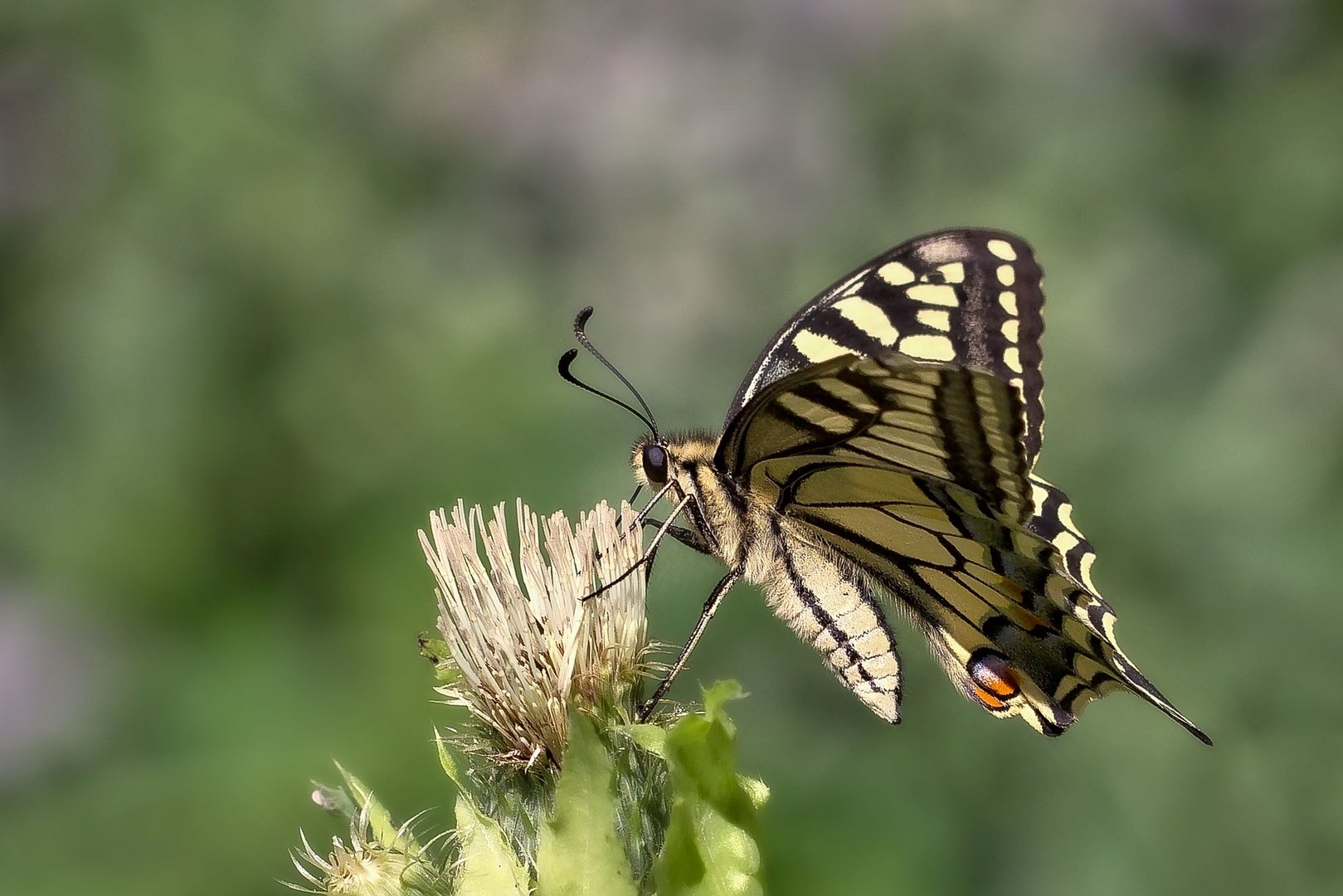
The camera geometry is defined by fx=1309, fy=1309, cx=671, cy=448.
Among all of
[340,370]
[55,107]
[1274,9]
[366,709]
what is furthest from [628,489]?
[55,107]

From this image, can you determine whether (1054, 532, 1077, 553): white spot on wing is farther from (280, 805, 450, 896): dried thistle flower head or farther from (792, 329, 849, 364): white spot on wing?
(280, 805, 450, 896): dried thistle flower head

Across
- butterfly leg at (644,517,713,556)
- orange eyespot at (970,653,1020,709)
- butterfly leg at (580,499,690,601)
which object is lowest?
orange eyespot at (970,653,1020,709)

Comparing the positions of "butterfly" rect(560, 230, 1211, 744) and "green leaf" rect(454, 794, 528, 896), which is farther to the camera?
"butterfly" rect(560, 230, 1211, 744)

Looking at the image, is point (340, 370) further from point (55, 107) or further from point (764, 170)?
point (55, 107)

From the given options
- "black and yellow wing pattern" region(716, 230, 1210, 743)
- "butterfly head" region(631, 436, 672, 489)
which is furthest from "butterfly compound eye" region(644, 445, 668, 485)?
"black and yellow wing pattern" region(716, 230, 1210, 743)

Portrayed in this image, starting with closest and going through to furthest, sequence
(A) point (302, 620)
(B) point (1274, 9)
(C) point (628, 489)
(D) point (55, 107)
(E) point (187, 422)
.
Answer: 1. (C) point (628, 489)
2. (A) point (302, 620)
3. (E) point (187, 422)
4. (B) point (1274, 9)
5. (D) point (55, 107)

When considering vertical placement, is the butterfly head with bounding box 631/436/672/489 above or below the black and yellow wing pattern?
above

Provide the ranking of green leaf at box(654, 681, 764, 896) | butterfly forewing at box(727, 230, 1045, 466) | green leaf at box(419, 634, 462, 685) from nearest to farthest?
green leaf at box(654, 681, 764, 896) < green leaf at box(419, 634, 462, 685) < butterfly forewing at box(727, 230, 1045, 466)
